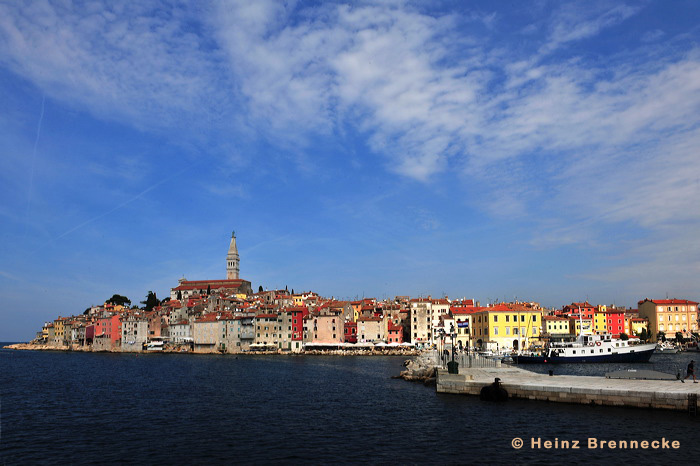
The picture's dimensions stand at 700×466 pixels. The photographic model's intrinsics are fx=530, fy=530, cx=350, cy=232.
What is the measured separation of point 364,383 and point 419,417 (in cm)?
1912

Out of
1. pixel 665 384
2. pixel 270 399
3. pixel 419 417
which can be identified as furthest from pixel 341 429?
pixel 665 384

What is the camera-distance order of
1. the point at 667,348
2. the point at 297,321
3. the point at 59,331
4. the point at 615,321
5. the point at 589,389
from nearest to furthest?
the point at 589,389, the point at 297,321, the point at 667,348, the point at 615,321, the point at 59,331

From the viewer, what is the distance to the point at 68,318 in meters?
147

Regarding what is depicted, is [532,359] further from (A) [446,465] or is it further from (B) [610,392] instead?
(A) [446,465]

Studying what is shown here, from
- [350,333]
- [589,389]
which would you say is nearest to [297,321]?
[350,333]

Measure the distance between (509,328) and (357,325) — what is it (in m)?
29.7

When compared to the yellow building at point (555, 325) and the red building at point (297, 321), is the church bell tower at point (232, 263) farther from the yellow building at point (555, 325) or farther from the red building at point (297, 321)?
the yellow building at point (555, 325)

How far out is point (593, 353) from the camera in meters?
69.4

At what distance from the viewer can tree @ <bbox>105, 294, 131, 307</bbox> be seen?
164 metres

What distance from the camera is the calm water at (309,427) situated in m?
21.2

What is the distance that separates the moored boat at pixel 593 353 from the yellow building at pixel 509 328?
19.7m

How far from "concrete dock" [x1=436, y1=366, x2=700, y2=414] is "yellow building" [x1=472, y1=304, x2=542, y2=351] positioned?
56818 mm

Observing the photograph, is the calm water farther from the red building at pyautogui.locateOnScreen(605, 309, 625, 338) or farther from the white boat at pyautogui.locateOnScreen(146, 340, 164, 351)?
the red building at pyautogui.locateOnScreen(605, 309, 625, 338)

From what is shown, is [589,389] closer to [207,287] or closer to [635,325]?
[635,325]
